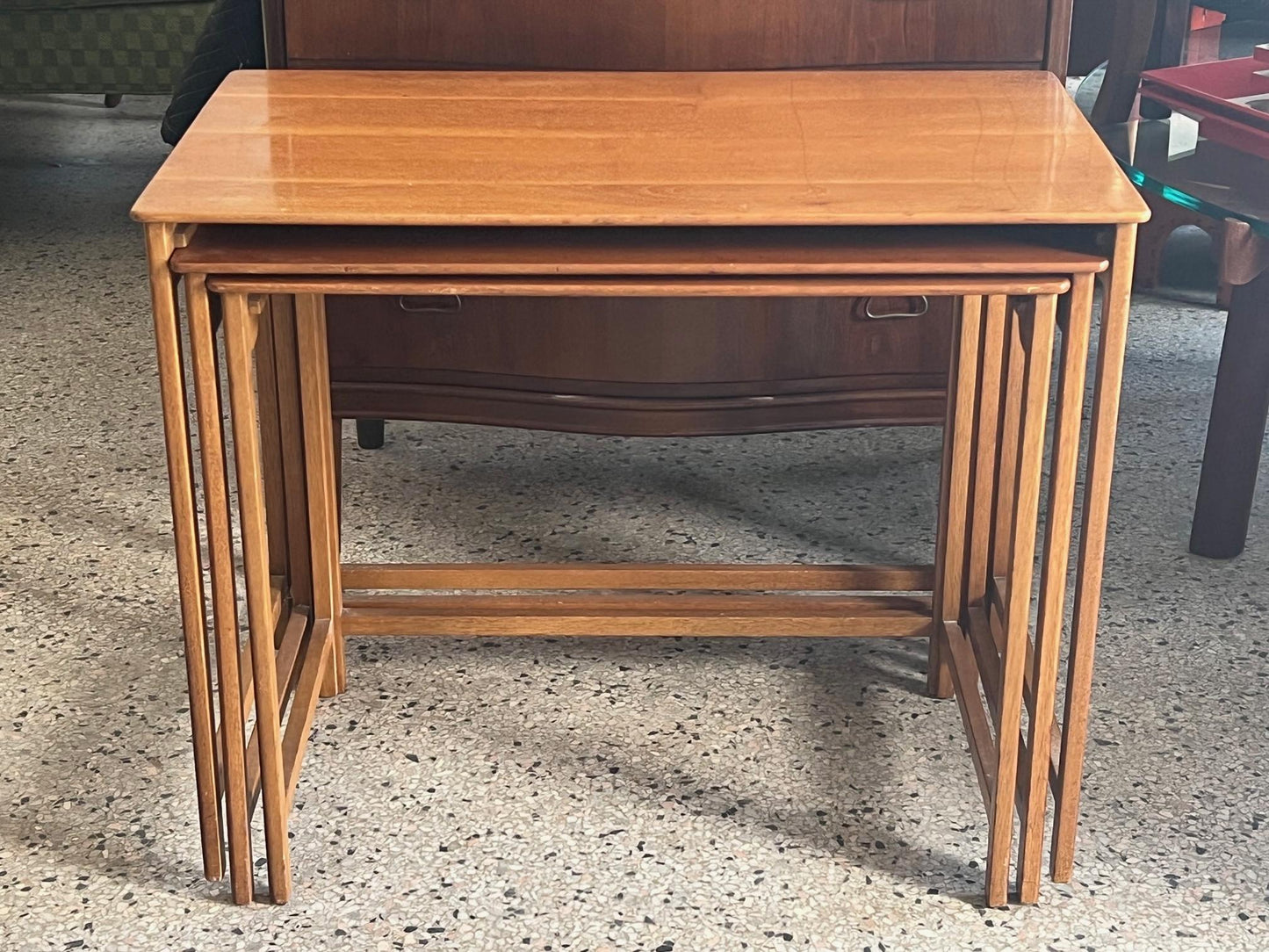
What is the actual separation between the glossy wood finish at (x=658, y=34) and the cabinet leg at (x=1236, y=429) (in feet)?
1.29

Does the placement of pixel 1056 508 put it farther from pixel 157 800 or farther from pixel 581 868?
pixel 157 800

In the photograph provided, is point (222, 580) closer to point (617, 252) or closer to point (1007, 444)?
point (617, 252)

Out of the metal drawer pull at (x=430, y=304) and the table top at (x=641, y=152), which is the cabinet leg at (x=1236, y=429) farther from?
the metal drawer pull at (x=430, y=304)

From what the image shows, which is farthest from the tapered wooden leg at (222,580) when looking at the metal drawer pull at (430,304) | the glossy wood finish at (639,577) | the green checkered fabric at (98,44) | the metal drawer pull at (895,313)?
the green checkered fabric at (98,44)

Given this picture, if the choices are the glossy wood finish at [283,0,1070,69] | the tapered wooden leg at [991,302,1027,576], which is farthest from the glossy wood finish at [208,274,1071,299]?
the glossy wood finish at [283,0,1070,69]

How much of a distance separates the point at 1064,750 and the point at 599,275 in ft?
1.93

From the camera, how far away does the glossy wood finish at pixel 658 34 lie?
5.75 feet

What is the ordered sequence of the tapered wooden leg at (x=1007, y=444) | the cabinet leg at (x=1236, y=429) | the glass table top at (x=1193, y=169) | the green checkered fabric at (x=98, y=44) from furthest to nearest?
1. the green checkered fabric at (x=98, y=44)
2. the cabinet leg at (x=1236, y=429)
3. the glass table top at (x=1193, y=169)
4. the tapered wooden leg at (x=1007, y=444)

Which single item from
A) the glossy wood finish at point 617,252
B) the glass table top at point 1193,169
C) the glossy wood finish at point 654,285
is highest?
the glossy wood finish at point 617,252

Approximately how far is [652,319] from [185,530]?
29.9 inches

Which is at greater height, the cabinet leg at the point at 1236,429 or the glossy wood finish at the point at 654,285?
the glossy wood finish at the point at 654,285

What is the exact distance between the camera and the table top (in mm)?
1146

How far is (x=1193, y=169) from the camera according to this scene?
189cm

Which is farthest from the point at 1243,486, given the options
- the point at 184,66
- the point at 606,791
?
the point at 184,66
